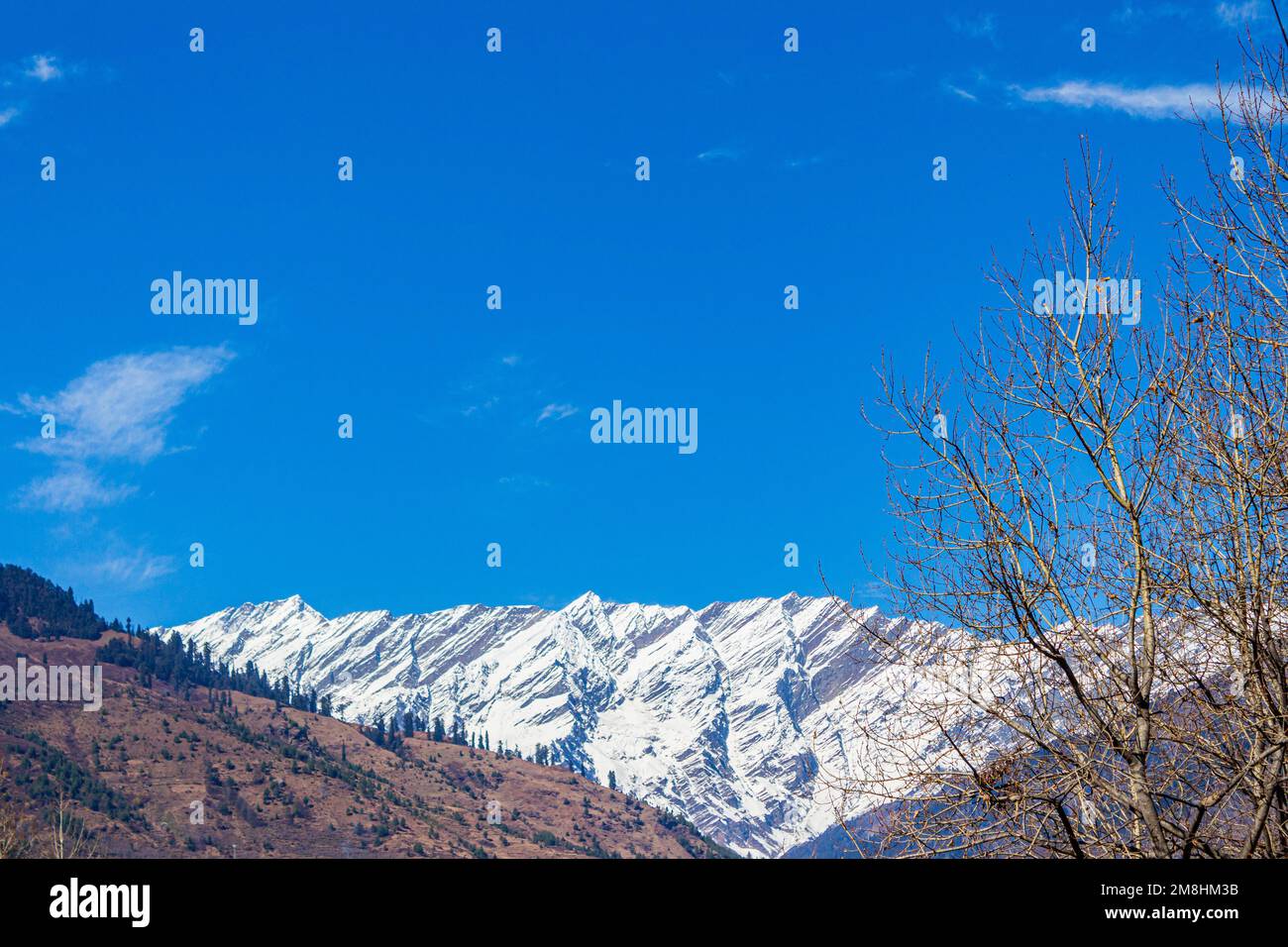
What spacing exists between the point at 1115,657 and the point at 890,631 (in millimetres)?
2306

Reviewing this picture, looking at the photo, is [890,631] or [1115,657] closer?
[1115,657]

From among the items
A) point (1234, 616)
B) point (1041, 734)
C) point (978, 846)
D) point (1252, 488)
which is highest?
point (1252, 488)

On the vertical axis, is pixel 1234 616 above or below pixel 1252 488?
below

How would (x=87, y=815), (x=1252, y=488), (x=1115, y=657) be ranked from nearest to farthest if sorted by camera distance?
(x=1252, y=488), (x=1115, y=657), (x=87, y=815)

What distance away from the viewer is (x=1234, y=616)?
1141 cm
